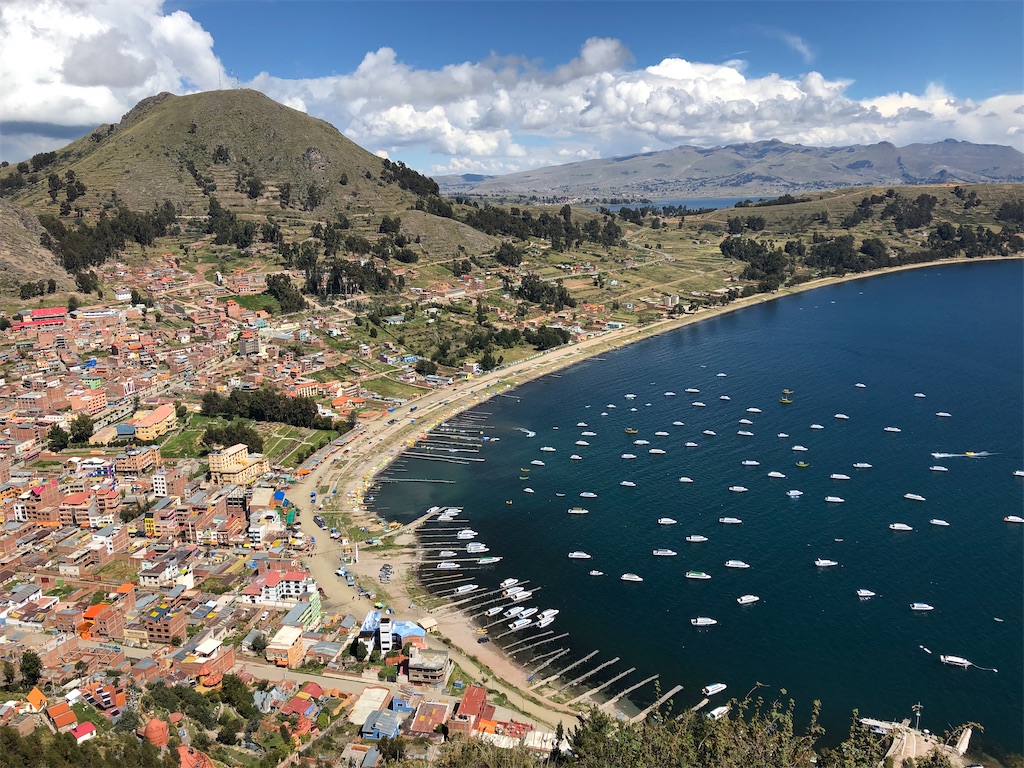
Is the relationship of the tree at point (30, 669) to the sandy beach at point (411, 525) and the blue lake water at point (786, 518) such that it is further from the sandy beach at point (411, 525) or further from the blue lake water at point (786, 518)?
the blue lake water at point (786, 518)

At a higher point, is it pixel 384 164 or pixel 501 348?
pixel 384 164

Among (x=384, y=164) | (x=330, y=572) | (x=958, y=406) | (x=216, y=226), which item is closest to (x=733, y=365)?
(x=958, y=406)

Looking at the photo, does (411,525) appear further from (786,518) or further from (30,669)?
(786,518)

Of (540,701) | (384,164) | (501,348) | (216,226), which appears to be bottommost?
(540,701)

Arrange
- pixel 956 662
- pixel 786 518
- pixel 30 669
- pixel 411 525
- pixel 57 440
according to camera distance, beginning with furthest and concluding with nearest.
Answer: pixel 57 440 < pixel 411 525 < pixel 786 518 < pixel 956 662 < pixel 30 669

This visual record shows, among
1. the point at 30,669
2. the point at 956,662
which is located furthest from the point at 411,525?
the point at 956,662

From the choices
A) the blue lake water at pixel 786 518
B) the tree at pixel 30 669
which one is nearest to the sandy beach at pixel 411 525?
the blue lake water at pixel 786 518

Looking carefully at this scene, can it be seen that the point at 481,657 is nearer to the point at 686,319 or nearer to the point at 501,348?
the point at 501,348
